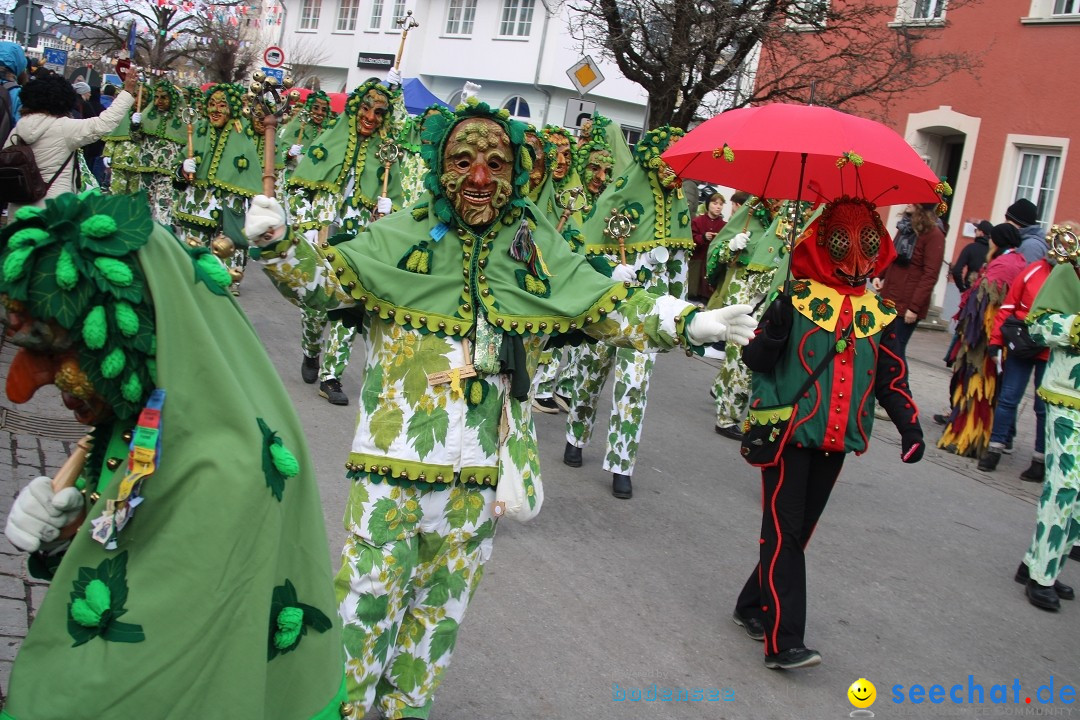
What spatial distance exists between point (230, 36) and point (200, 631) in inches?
1372

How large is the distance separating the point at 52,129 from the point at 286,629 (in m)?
6.97

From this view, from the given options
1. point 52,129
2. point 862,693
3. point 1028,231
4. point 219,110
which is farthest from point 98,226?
point 219,110

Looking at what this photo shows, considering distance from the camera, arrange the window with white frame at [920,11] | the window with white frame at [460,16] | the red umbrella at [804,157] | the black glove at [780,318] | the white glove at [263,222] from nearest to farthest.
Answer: the white glove at [263,222] → the red umbrella at [804,157] → the black glove at [780,318] → the window with white frame at [920,11] → the window with white frame at [460,16]

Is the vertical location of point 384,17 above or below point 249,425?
above

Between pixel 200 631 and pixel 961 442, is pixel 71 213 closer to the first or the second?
pixel 200 631

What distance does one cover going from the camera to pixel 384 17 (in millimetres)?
38250

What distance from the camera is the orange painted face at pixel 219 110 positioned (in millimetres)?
11016

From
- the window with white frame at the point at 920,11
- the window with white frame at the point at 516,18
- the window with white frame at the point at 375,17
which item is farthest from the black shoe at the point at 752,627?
the window with white frame at the point at 375,17

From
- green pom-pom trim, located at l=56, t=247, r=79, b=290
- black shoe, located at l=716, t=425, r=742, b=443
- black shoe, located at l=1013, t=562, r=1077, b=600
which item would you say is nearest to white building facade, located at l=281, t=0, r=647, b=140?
black shoe, located at l=716, t=425, r=742, b=443

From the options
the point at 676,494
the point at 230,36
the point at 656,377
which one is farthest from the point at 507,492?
the point at 230,36

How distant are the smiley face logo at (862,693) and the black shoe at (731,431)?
14.6 feet

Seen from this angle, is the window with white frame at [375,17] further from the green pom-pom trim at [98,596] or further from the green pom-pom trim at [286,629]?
the green pom-pom trim at [98,596]

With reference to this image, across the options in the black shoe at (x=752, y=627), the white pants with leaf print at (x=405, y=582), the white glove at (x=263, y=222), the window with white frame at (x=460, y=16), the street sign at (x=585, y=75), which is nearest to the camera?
the white glove at (x=263, y=222)

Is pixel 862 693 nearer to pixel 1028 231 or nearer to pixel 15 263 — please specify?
pixel 15 263
